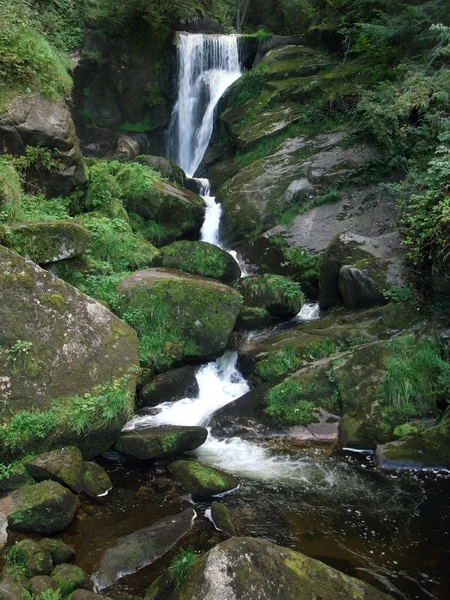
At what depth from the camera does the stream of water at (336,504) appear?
16.6 feet


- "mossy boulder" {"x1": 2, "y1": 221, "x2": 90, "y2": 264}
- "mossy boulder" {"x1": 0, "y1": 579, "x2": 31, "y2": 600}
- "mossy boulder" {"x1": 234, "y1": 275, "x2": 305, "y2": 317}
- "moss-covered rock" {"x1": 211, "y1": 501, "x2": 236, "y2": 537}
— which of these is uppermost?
"mossy boulder" {"x1": 2, "y1": 221, "x2": 90, "y2": 264}

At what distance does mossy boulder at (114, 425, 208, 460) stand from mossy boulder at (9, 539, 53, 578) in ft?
7.23

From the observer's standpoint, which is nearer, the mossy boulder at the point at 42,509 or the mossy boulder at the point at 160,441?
the mossy boulder at the point at 42,509

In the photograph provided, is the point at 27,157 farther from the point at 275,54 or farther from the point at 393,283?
the point at 275,54

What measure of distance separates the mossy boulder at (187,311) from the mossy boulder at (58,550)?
14.1ft

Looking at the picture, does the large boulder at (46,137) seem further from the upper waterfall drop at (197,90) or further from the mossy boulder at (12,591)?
the mossy boulder at (12,591)

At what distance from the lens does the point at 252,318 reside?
10.4 metres

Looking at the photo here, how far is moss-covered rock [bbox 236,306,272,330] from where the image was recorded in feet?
33.9

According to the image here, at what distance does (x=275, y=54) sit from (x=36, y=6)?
812 cm

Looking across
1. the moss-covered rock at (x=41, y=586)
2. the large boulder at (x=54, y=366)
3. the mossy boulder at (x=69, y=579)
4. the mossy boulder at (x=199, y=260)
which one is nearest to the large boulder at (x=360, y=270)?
the mossy boulder at (x=199, y=260)

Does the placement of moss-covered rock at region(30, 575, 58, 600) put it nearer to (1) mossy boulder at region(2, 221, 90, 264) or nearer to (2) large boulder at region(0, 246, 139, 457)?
(2) large boulder at region(0, 246, 139, 457)

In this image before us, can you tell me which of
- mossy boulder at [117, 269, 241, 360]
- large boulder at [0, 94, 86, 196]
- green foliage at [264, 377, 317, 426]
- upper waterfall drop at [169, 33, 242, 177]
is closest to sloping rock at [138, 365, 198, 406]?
mossy boulder at [117, 269, 241, 360]

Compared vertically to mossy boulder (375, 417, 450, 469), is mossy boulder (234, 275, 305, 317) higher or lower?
higher

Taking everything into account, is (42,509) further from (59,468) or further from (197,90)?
(197,90)
